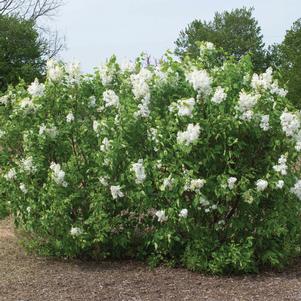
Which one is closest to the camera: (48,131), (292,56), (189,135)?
(189,135)

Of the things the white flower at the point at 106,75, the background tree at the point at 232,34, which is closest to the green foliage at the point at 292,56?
the background tree at the point at 232,34

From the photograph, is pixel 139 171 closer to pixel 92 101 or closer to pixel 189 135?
pixel 189 135

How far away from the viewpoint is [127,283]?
16.2ft

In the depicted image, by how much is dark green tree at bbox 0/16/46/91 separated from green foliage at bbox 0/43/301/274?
16.3 m

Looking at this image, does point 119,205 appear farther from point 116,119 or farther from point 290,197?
point 290,197

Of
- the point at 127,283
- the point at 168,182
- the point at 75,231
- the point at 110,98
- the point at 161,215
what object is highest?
the point at 110,98

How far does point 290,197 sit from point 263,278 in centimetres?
69

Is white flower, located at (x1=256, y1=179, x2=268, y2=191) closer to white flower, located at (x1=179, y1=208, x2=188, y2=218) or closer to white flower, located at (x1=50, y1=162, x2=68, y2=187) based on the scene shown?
white flower, located at (x1=179, y1=208, x2=188, y2=218)

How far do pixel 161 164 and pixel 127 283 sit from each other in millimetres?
977

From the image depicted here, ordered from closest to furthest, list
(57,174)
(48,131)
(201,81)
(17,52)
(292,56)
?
(201,81), (57,174), (48,131), (17,52), (292,56)

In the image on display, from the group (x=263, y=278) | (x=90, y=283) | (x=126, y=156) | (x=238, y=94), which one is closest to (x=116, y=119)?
(x=126, y=156)

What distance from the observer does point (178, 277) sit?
5.07 m

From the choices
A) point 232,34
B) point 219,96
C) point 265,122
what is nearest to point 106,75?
point 219,96

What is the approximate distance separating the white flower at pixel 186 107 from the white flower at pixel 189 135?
0.31ft
